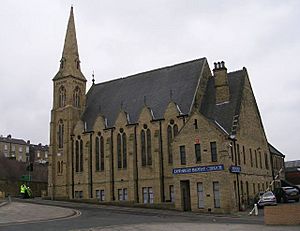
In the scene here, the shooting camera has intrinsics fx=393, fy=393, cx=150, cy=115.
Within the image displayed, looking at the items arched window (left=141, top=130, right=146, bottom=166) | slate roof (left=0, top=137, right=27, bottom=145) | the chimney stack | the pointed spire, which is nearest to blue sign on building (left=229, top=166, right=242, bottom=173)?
the chimney stack

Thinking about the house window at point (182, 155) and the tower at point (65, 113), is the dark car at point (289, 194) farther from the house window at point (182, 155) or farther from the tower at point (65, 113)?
the tower at point (65, 113)

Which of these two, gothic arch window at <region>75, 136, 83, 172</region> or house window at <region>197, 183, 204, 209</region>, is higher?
gothic arch window at <region>75, 136, 83, 172</region>

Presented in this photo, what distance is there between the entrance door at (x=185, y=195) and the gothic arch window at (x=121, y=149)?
12.2 metres

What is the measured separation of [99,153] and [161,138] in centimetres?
970

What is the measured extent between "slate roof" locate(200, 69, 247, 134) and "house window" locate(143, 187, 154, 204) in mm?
10757

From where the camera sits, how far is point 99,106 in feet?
179

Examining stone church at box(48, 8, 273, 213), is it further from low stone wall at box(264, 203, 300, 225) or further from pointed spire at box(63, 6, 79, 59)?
low stone wall at box(264, 203, 300, 225)

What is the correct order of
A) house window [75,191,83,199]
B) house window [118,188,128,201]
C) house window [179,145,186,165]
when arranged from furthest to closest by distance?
house window [75,191,83,199] → house window [118,188,128,201] → house window [179,145,186,165]

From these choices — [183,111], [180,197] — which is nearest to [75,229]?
[180,197]

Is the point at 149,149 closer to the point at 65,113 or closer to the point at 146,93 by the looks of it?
the point at 146,93

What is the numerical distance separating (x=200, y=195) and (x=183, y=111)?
38.0 ft

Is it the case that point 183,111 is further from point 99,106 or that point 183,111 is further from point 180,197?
point 99,106

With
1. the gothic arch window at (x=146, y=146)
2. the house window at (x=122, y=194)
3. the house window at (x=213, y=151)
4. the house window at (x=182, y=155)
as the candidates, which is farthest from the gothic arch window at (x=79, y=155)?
the house window at (x=213, y=151)

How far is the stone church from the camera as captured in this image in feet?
118
